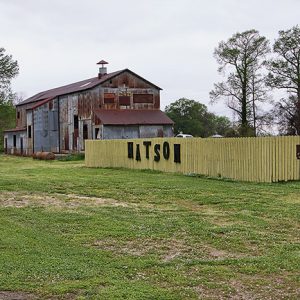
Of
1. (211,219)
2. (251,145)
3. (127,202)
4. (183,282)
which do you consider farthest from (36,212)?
(251,145)

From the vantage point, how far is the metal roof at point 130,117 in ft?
145

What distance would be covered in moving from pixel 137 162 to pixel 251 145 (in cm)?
952

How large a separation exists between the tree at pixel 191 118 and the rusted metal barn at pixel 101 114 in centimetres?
3409

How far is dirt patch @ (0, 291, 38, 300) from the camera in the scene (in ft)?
19.8

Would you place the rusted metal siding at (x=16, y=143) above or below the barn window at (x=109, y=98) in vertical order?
below

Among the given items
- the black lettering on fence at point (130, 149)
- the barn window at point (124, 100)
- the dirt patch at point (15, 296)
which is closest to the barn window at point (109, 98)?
the barn window at point (124, 100)

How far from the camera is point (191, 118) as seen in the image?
85062 mm

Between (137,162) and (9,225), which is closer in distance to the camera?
(9,225)

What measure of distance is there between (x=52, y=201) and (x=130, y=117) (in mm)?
30832

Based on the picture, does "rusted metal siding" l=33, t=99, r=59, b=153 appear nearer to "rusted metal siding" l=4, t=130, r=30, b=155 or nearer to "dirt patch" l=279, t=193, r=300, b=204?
"rusted metal siding" l=4, t=130, r=30, b=155

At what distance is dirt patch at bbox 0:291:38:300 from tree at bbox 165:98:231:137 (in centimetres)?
7581

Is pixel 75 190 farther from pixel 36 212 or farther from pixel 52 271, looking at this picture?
pixel 52 271

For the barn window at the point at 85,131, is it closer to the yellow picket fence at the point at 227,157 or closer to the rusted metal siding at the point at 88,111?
the rusted metal siding at the point at 88,111

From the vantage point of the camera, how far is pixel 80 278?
676 cm
